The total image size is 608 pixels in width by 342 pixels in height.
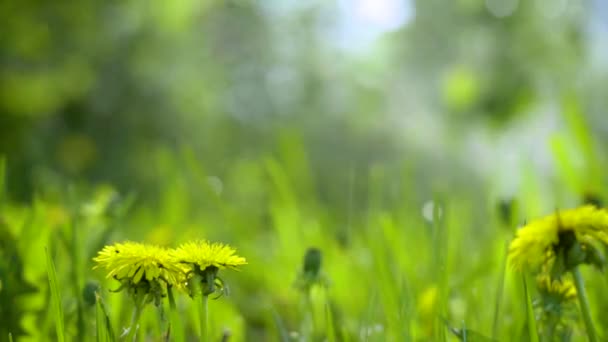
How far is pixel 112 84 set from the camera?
2.47m

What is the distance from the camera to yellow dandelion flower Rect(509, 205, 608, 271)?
18.6 inches

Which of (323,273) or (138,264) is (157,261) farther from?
(323,273)

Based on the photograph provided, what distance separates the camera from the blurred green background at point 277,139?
96 centimetres

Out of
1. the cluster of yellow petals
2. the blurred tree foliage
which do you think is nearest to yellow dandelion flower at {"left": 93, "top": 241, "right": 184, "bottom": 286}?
the cluster of yellow petals

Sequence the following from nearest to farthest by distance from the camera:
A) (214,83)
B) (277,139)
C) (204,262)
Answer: (204,262)
(277,139)
(214,83)

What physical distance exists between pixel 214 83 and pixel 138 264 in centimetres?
265

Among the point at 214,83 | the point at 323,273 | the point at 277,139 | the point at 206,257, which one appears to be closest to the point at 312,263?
the point at 323,273

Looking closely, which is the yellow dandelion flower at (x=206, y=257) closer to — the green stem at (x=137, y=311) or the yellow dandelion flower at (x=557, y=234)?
the green stem at (x=137, y=311)

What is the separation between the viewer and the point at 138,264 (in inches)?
17.4

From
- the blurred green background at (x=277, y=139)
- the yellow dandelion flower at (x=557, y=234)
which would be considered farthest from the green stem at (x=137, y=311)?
the yellow dandelion flower at (x=557, y=234)

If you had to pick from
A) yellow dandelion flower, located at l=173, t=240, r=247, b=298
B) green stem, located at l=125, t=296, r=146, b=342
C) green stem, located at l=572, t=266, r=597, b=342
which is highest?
yellow dandelion flower, located at l=173, t=240, r=247, b=298

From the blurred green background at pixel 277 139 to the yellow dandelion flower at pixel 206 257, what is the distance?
0.50 ft

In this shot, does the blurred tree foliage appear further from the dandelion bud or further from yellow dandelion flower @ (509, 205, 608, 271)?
yellow dandelion flower @ (509, 205, 608, 271)

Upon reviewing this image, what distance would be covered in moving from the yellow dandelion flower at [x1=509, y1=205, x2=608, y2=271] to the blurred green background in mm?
85
